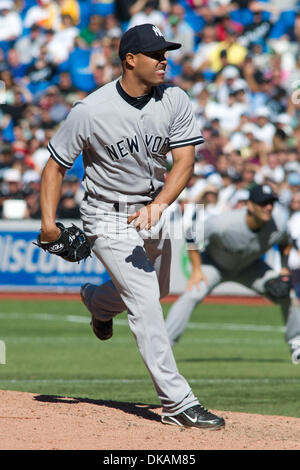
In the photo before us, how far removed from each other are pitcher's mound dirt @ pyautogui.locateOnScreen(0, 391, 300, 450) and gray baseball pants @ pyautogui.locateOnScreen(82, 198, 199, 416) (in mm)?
263

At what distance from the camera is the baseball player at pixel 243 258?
10.6 metres

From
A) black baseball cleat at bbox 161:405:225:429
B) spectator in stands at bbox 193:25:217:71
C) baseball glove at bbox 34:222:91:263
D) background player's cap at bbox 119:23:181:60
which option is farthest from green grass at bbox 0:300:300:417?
spectator in stands at bbox 193:25:217:71

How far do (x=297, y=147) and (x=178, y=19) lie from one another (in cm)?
560

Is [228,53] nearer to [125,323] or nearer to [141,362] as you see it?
[125,323]

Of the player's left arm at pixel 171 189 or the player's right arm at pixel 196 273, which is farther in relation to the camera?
the player's right arm at pixel 196 273

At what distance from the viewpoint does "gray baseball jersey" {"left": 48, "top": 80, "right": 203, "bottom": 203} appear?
19.9 ft

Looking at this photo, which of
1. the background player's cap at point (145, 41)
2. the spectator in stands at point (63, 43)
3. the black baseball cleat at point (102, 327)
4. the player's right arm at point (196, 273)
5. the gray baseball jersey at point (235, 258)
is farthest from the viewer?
the spectator in stands at point (63, 43)

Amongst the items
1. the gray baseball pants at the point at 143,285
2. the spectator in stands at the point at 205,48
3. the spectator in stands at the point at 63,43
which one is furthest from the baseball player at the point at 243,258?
the spectator in stands at the point at 63,43

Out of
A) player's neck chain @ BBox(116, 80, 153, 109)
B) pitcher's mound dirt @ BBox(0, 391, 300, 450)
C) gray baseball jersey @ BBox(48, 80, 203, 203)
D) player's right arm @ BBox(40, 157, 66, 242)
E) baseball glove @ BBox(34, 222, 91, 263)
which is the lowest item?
pitcher's mound dirt @ BBox(0, 391, 300, 450)

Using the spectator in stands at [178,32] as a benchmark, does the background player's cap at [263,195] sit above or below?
below

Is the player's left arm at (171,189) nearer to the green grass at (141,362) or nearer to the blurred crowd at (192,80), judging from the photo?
the green grass at (141,362)

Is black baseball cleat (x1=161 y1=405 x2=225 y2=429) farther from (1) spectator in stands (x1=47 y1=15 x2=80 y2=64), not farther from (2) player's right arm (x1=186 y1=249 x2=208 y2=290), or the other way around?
(1) spectator in stands (x1=47 y1=15 x2=80 y2=64)

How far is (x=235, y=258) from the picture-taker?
11.0 metres

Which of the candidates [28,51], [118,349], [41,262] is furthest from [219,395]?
[28,51]
